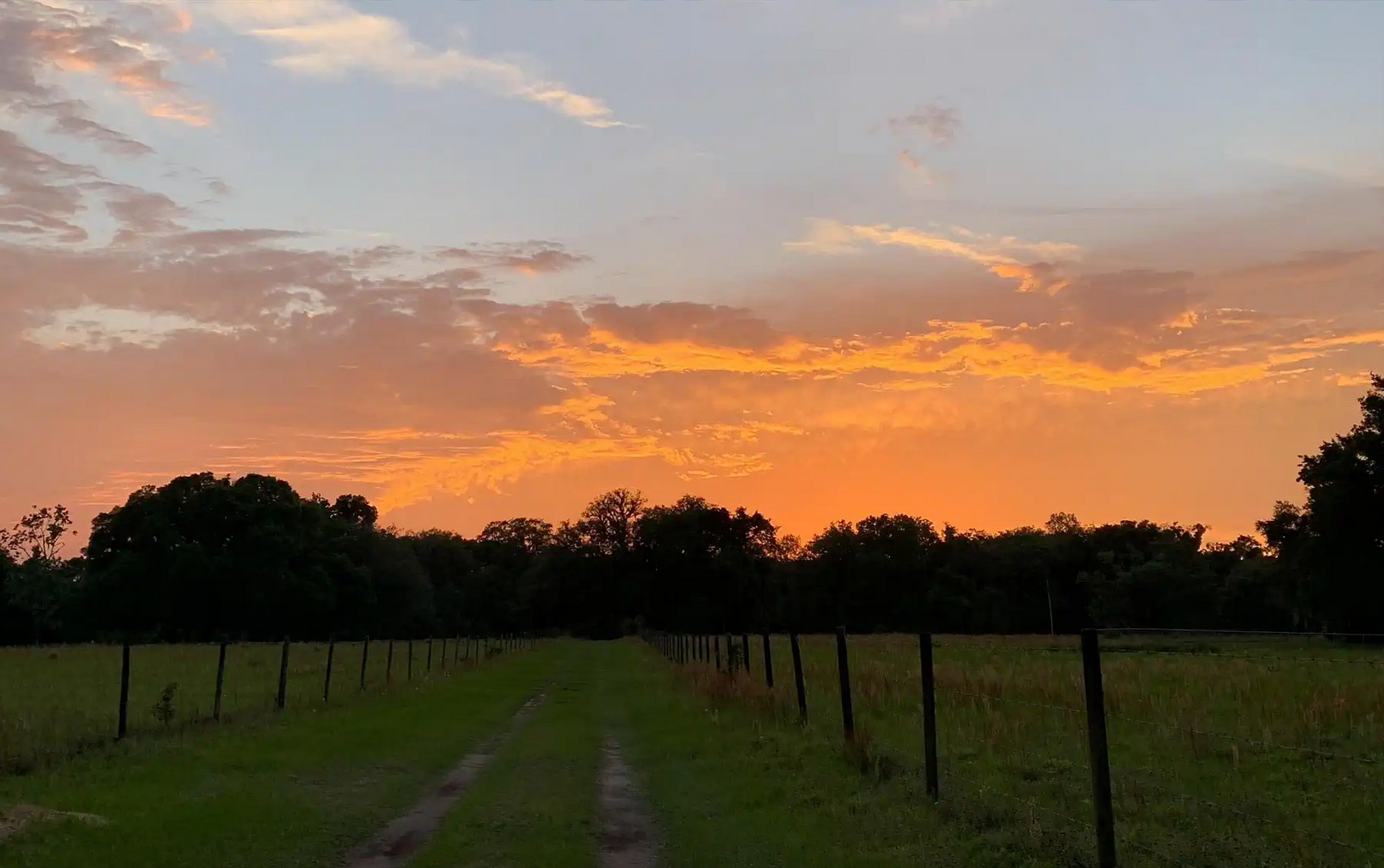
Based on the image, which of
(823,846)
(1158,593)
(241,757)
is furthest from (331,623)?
(823,846)

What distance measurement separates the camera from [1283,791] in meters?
10.9

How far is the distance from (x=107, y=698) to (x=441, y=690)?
345 inches

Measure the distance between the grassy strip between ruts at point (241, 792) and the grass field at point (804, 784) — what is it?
0.04 meters

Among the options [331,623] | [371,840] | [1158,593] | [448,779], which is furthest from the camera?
[331,623]

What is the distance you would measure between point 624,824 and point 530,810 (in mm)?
1181

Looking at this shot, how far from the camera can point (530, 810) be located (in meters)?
11.9

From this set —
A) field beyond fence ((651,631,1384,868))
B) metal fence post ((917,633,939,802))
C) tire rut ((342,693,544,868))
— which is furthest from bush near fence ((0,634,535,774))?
metal fence post ((917,633,939,802))

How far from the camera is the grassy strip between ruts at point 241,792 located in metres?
9.52

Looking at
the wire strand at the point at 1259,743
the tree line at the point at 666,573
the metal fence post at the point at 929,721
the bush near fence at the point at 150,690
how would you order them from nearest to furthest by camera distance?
the wire strand at the point at 1259,743, the metal fence post at the point at 929,721, the bush near fence at the point at 150,690, the tree line at the point at 666,573

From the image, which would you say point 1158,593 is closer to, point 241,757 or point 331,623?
point 331,623

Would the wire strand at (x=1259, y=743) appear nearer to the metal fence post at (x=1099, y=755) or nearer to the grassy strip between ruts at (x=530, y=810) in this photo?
the metal fence post at (x=1099, y=755)

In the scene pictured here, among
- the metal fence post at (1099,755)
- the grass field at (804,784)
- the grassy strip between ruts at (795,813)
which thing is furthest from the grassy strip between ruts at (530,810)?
the metal fence post at (1099,755)

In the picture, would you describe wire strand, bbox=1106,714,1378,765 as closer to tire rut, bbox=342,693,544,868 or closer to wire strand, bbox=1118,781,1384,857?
wire strand, bbox=1118,781,1384,857

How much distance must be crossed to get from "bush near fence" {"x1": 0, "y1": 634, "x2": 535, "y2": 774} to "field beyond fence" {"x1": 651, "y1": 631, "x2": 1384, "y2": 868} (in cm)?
1002
